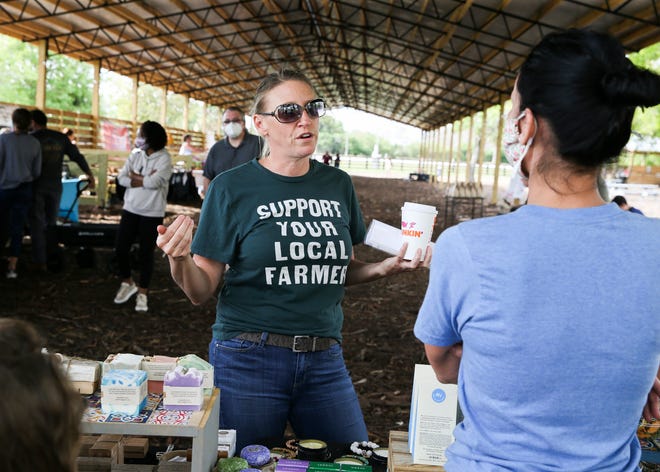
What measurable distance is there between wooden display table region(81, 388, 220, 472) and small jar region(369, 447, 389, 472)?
1.98 feet

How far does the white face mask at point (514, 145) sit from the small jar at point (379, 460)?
1.21 metres

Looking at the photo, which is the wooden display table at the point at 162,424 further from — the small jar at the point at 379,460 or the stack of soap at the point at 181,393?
the small jar at the point at 379,460

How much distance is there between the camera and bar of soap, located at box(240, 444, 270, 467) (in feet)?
7.07

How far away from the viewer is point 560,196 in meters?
1.31

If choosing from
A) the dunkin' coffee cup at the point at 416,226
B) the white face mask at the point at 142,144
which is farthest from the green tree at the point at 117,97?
the dunkin' coffee cup at the point at 416,226

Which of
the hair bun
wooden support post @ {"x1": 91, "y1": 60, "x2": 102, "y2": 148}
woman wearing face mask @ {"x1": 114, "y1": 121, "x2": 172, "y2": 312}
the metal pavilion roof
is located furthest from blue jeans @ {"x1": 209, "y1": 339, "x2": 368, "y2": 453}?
wooden support post @ {"x1": 91, "y1": 60, "x2": 102, "y2": 148}

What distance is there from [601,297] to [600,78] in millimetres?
407

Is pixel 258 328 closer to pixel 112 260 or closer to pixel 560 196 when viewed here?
pixel 560 196

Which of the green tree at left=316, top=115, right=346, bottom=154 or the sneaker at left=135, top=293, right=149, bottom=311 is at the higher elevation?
the green tree at left=316, top=115, right=346, bottom=154

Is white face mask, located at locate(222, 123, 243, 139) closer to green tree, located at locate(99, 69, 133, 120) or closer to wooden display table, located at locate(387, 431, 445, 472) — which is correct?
wooden display table, located at locate(387, 431, 445, 472)

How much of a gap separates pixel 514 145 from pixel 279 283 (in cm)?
125

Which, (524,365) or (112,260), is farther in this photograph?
(112,260)

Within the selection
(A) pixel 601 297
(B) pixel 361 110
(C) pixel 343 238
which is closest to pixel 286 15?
(C) pixel 343 238

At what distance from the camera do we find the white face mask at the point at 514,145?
4.45 ft
